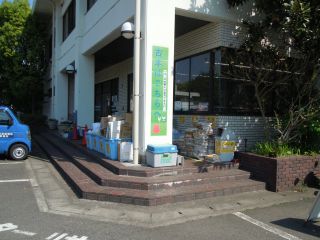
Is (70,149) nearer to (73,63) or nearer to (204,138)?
(204,138)

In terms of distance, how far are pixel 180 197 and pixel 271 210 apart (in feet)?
5.31

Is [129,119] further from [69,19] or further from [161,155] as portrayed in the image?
[69,19]

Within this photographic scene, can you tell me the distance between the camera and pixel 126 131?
8383mm

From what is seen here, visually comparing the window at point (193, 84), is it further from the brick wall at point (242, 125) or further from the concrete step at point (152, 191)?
the concrete step at point (152, 191)

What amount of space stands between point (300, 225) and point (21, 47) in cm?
2022

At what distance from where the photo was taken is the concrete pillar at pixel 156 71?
7512 millimetres

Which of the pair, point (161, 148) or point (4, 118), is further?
point (4, 118)

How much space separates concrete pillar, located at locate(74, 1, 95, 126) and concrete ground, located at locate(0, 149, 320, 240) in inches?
252

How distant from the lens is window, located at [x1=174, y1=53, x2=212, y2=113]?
9.24 metres

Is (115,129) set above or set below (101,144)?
above

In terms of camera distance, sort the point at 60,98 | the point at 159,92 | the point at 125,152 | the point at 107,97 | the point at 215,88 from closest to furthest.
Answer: the point at 159,92 < the point at 125,152 < the point at 215,88 < the point at 60,98 < the point at 107,97

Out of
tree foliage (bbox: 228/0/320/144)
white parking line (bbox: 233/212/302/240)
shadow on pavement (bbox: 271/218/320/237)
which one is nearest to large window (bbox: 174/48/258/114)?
tree foliage (bbox: 228/0/320/144)

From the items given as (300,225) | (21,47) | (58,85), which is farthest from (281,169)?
(21,47)

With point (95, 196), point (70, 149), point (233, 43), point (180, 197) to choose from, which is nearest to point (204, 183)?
point (180, 197)
